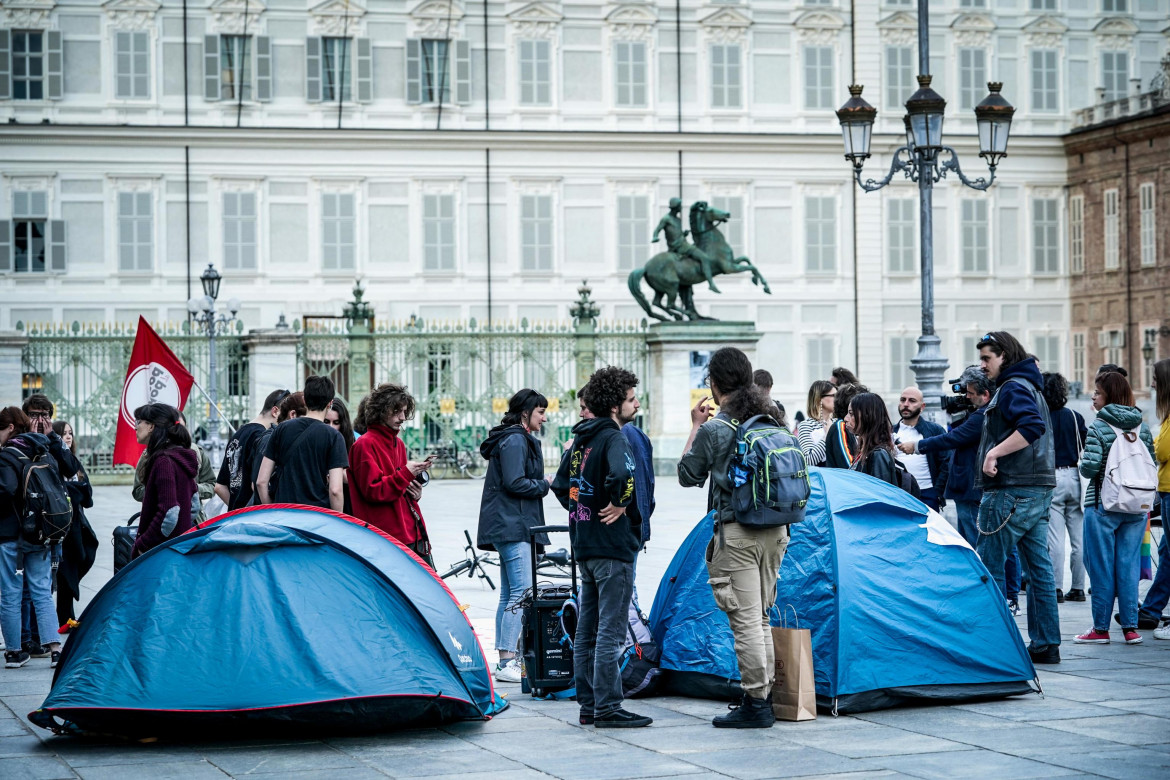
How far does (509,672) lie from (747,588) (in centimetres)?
238

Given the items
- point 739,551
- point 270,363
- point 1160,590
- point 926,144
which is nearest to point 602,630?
point 739,551

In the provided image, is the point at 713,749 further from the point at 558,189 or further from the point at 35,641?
the point at 558,189

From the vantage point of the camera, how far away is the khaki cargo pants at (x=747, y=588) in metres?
7.58

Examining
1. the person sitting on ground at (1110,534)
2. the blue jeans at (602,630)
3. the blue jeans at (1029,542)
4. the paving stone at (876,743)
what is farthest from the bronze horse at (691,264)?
the paving stone at (876,743)

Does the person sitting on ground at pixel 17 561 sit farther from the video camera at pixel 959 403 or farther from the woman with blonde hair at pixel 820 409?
the video camera at pixel 959 403

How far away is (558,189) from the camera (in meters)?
38.9

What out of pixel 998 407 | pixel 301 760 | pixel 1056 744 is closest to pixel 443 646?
pixel 301 760

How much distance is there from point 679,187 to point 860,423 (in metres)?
30.2

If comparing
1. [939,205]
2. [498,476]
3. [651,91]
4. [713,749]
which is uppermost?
[651,91]

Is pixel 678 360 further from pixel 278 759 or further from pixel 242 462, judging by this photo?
pixel 278 759

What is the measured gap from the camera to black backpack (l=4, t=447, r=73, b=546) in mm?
9859

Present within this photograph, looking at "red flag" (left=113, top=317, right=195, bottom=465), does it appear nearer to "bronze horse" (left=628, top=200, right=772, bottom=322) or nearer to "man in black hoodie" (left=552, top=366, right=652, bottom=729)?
"man in black hoodie" (left=552, top=366, right=652, bottom=729)

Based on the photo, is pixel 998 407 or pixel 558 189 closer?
pixel 998 407

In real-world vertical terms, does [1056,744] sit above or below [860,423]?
below
